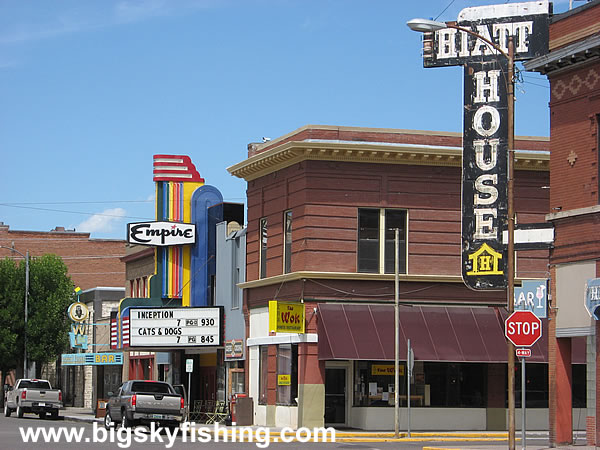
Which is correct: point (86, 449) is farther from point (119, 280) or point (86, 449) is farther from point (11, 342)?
point (119, 280)

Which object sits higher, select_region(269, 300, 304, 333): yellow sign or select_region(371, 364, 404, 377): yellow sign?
select_region(269, 300, 304, 333): yellow sign

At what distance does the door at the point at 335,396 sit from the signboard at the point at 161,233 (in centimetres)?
1177

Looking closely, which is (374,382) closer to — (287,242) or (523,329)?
(287,242)

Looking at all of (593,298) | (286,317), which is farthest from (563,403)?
(286,317)

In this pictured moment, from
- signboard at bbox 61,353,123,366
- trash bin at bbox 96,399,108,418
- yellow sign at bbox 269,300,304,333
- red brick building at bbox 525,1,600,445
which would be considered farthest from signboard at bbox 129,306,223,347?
red brick building at bbox 525,1,600,445

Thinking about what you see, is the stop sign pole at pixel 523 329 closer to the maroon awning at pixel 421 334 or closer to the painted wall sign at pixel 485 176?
the painted wall sign at pixel 485 176

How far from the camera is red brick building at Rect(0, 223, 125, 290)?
3548 inches

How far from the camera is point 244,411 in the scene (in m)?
39.8

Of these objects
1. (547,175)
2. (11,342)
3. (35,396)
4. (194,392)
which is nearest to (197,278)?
(194,392)

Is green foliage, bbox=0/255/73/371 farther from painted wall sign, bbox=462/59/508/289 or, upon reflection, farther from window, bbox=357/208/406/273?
painted wall sign, bbox=462/59/508/289

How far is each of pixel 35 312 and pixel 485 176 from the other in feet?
130

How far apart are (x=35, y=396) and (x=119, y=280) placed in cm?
4089

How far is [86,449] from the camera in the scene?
25719 mm

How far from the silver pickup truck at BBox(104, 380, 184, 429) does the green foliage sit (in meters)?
30.8
